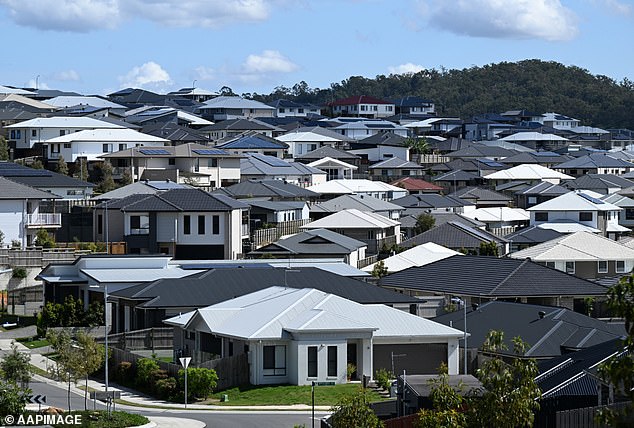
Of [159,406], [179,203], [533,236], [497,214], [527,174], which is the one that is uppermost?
[527,174]

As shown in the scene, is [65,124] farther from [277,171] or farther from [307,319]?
[307,319]

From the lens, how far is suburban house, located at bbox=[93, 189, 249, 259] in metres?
71.4

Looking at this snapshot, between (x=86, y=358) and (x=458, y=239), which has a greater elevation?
(x=458, y=239)

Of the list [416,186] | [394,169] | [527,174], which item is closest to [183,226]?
[416,186]

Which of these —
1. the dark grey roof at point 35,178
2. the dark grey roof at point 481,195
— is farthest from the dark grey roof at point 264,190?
the dark grey roof at point 481,195

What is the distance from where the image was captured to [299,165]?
115m

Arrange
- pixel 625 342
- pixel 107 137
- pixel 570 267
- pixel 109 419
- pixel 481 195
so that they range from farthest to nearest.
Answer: pixel 481 195 → pixel 107 137 → pixel 570 267 → pixel 109 419 → pixel 625 342

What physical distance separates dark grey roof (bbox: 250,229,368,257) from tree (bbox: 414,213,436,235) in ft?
56.8

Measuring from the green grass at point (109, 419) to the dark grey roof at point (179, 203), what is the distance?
116 ft

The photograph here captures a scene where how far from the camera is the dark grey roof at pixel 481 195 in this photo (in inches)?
4487

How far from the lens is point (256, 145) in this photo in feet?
408

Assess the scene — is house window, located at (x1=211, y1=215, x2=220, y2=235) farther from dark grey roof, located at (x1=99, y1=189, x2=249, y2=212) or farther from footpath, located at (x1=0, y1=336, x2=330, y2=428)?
footpath, located at (x1=0, y1=336, x2=330, y2=428)

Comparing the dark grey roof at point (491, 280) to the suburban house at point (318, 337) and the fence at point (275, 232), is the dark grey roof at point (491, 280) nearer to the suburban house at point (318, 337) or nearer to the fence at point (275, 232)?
the suburban house at point (318, 337)

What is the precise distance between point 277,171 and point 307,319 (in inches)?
2593
